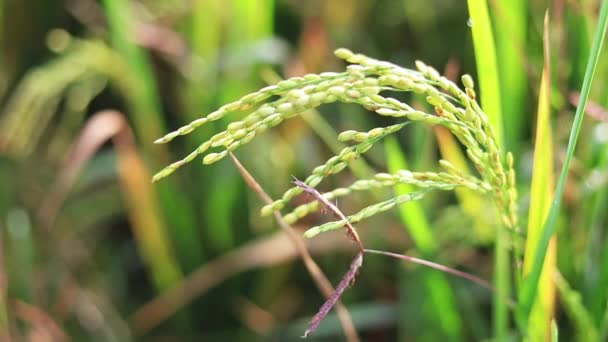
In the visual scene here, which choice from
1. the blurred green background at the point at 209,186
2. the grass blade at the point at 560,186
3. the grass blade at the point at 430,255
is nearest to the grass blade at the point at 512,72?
the blurred green background at the point at 209,186

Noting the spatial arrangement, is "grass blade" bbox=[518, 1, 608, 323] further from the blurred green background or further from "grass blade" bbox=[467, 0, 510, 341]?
the blurred green background

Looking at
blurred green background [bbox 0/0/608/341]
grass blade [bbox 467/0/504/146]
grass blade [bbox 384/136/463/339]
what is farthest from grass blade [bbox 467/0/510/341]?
blurred green background [bbox 0/0/608/341]

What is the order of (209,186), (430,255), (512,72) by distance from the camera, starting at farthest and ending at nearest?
(209,186) < (512,72) < (430,255)

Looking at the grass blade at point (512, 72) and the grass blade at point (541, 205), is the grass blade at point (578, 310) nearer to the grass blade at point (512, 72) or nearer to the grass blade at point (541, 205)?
the grass blade at point (541, 205)

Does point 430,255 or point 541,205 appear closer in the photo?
A: point 541,205

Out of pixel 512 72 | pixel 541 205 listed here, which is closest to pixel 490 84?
pixel 541 205

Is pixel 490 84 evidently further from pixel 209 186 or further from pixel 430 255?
pixel 209 186
